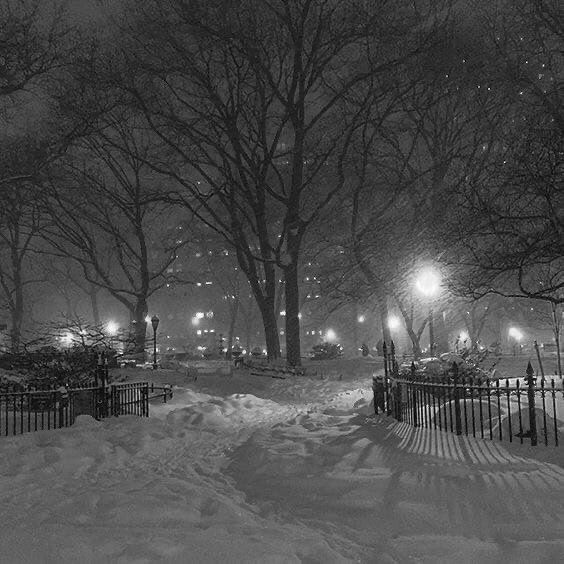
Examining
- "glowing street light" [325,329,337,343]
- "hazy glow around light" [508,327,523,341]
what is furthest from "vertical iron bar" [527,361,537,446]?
"glowing street light" [325,329,337,343]

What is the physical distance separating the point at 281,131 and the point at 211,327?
205 feet

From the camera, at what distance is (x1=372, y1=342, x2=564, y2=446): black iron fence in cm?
950

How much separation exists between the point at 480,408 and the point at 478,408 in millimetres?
1605

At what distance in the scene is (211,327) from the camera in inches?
3474

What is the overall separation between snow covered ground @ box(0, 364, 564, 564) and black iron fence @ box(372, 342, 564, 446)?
1.60 feet

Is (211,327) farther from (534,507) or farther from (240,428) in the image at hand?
(534,507)

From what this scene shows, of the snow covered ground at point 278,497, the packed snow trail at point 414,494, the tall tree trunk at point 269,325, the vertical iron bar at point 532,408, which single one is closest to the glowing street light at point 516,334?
the tall tree trunk at point 269,325

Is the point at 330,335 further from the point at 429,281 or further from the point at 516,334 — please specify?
the point at 429,281

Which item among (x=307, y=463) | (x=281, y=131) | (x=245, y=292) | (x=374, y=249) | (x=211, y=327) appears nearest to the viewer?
(x=307, y=463)

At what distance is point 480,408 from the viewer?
10.2m

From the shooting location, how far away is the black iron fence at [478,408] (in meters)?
9.50

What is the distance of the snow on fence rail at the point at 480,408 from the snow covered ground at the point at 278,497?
1.62ft

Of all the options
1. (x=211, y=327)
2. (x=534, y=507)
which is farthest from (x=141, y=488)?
(x=211, y=327)

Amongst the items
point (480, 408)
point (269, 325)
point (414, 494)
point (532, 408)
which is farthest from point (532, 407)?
point (269, 325)
